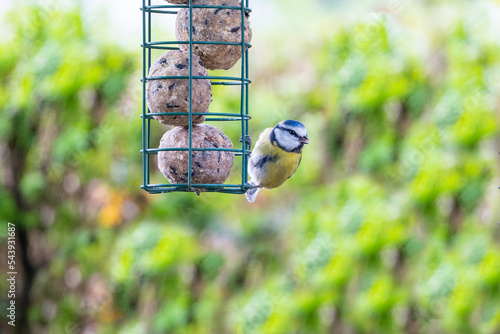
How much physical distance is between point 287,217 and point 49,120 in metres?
1.99

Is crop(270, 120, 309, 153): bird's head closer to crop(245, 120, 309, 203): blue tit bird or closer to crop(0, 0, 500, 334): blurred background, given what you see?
crop(245, 120, 309, 203): blue tit bird

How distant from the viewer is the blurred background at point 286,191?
420 cm

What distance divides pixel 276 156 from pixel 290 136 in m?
0.11

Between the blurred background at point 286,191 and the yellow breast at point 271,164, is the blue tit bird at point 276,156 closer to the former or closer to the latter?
the yellow breast at point 271,164

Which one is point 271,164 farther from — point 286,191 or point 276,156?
point 286,191

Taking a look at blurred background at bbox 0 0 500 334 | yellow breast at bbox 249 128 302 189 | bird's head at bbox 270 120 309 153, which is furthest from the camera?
blurred background at bbox 0 0 500 334

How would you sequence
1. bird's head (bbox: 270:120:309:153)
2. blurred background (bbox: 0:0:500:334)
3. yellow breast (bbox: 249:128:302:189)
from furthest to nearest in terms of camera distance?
blurred background (bbox: 0:0:500:334)
yellow breast (bbox: 249:128:302:189)
bird's head (bbox: 270:120:309:153)

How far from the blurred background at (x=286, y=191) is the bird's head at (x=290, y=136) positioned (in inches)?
60.7

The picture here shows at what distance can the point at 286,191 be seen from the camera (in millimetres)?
4891

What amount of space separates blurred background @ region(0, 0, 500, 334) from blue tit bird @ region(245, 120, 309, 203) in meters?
1.53

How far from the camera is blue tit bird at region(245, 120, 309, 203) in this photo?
2846 millimetres

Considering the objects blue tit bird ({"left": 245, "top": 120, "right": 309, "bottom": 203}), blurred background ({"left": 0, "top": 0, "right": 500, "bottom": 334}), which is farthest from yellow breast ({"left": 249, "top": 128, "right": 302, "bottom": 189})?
blurred background ({"left": 0, "top": 0, "right": 500, "bottom": 334})

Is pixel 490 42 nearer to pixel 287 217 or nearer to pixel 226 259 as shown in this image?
pixel 287 217

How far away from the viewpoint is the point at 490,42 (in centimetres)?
425
